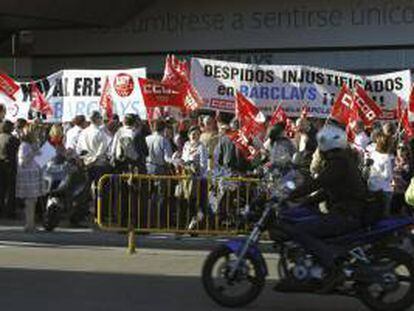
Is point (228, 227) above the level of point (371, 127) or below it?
below

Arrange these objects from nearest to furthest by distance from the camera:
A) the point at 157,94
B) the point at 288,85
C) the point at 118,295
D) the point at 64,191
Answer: the point at 118,295
the point at 64,191
the point at 157,94
the point at 288,85

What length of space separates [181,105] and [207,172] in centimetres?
355

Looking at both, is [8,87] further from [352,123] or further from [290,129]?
[352,123]

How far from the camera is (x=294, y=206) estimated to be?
912 centimetres

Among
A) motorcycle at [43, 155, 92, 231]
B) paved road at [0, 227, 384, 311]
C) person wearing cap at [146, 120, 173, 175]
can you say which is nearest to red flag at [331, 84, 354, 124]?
person wearing cap at [146, 120, 173, 175]

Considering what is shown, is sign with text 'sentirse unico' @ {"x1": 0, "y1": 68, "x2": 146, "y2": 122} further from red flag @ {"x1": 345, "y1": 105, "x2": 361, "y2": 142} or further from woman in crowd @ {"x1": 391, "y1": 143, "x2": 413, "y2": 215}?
woman in crowd @ {"x1": 391, "y1": 143, "x2": 413, "y2": 215}

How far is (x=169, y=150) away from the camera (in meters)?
16.0

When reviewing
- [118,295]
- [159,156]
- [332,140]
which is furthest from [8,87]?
[332,140]

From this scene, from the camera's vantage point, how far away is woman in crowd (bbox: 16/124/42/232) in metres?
15.2

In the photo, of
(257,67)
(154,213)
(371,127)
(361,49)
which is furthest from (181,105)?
(361,49)

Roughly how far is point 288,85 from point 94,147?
12.8 ft

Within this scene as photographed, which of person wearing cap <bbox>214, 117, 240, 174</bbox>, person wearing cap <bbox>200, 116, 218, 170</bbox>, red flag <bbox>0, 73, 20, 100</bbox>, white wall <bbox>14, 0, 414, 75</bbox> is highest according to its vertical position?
white wall <bbox>14, 0, 414, 75</bbox>

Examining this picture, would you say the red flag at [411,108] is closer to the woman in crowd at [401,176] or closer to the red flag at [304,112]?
the woman in crowd at [401,176]

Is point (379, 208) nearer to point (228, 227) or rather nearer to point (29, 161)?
point (228, 227)
